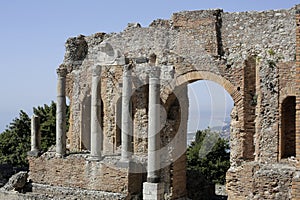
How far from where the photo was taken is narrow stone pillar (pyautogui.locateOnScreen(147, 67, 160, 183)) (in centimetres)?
1756

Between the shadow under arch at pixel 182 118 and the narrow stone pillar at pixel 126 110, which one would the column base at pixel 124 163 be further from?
the shadow under arch at pixel 182 118

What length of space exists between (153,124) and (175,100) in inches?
81.6

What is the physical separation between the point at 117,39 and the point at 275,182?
38.8ft

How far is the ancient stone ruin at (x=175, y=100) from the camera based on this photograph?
15281 millimetres

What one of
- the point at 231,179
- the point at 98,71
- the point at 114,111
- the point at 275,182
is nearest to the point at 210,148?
the point at 114,111

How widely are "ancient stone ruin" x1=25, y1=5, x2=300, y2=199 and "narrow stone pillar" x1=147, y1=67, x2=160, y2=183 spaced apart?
0.11 ft

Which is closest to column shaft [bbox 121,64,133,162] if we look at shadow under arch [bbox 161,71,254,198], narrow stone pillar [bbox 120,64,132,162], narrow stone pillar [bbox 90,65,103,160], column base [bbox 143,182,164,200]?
narrow stone pillar [bbox 120,64,132,162]

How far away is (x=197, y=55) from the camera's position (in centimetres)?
1847

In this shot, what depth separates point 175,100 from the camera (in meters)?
19.4

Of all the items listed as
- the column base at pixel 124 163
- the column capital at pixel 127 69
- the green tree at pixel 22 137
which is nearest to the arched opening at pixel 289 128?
the column base at pixel 124 163

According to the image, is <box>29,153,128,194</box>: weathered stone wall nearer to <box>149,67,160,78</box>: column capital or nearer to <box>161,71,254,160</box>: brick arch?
<box>161,71,254,160</box>: brick arch

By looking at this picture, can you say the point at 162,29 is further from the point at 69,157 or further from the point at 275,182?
the point at 275,182

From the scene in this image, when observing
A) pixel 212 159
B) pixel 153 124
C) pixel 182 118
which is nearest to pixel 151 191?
pixel 153 124

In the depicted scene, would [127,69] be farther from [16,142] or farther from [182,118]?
[16,142]
